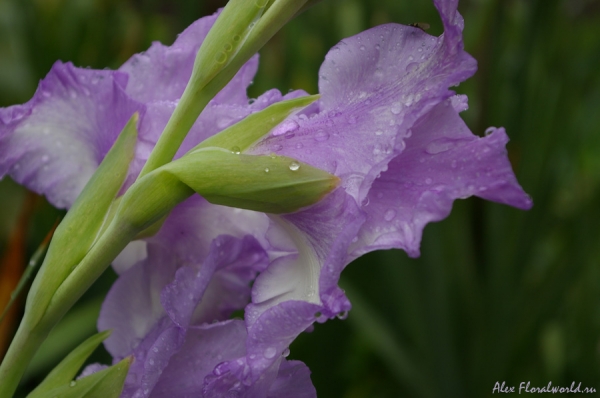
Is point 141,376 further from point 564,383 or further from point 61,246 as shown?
point 564,383

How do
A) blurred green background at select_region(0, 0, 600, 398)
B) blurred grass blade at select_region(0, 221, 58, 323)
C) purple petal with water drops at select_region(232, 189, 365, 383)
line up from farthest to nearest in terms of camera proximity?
blurred green background at select_region(0, 0, 600, 398), blurred grass blade at select_region(0, 221, 58, 323), purple petal with water drops at select_region(232, 189, 365, 383)

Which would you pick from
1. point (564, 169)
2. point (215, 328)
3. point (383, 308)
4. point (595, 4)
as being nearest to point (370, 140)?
point (215, 328)

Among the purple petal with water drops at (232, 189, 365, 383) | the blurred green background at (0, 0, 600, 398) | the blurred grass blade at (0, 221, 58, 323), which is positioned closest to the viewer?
the purple petal with water drops at (232, 189, 365, 383)

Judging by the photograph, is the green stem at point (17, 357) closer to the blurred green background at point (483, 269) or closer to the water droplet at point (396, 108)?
the water droplet at point (396, 108)

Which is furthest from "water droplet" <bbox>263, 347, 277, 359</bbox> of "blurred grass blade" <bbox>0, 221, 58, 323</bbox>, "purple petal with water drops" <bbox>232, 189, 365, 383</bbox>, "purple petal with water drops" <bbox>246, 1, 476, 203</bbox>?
"blurred grass blade" <bbox>0, 221, 58, 323</bbox>

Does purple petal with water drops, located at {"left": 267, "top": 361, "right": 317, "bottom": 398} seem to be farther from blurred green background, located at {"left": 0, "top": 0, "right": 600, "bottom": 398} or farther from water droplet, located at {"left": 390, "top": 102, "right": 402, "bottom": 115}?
blurred green background, located at {"left": 0, "top": 0, "right": 600, "bottom": 398}

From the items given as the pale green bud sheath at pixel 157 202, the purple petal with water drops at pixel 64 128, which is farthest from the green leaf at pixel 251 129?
the purple petal with water drops at pixel 64 128

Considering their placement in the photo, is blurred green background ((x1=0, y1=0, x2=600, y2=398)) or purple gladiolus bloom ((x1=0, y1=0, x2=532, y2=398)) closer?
purple gladiolus bloom ((x1=0, y1=0, x2=532, y2=398))

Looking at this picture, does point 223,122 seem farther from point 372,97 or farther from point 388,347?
point 388,347

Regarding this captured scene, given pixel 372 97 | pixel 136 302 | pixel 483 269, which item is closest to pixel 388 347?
pixel 483 269
